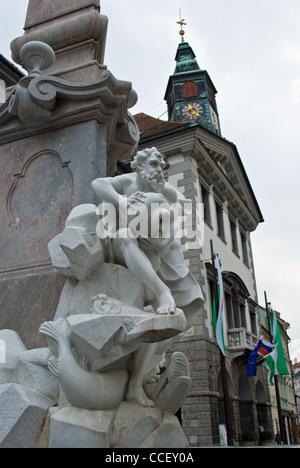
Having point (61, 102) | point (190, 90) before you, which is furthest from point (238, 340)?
point (190, 90)

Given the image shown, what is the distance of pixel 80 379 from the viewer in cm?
287

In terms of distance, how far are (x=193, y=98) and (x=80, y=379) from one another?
113 feet

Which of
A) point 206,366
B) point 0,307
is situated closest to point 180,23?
point 206,366

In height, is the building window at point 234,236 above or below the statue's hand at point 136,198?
above

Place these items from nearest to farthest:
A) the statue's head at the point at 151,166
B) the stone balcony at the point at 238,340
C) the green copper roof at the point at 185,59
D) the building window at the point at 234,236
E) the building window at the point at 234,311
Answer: the statue's head at the point at 151,166 < the stone balcony at the point at 238,340 < the building window at the point at 234,311 < the building window at the point at 234,236 < the green copper roof at the point at 185,59

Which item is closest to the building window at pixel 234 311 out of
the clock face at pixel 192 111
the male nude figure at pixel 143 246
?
the clock face at pixel 192 111

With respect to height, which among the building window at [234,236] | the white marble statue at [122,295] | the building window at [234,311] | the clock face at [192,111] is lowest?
the white marble statue at [122,295]

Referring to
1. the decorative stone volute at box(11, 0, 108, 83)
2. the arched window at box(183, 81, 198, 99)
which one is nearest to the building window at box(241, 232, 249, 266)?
the arched window at box(183, 81, 198, 99)

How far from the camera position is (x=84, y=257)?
3.37m

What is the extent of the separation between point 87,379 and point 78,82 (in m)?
3.23

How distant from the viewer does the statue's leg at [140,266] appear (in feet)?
10.5

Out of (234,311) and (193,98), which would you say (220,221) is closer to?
(234,311)

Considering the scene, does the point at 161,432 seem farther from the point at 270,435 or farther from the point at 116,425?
the point at 270,435

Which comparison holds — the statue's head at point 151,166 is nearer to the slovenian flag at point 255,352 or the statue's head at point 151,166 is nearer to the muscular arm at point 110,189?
the muscular arm at point 110,189
